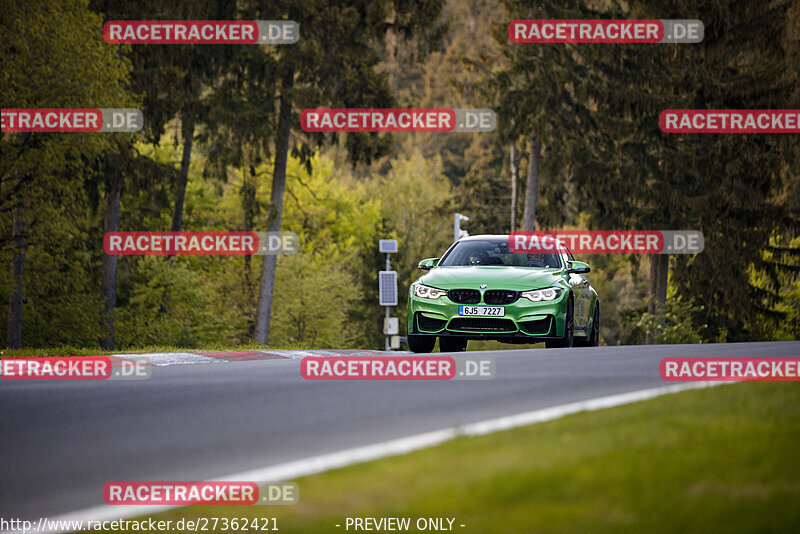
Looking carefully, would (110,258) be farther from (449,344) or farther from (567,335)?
(567,335)

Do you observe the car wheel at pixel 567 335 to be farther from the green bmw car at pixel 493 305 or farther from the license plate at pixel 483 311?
the license plate at pixel 483 311

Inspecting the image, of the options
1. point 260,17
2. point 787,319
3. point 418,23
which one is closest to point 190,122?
point 260,17

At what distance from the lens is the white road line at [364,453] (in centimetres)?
604

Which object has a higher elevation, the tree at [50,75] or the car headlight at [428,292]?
the tree at [50,75]

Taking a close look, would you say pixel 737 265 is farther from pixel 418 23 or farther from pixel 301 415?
pixel 301 415

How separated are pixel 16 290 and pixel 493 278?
17.9 meters

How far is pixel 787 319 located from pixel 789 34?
482 inches

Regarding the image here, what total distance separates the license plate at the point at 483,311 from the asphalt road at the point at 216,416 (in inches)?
95.2

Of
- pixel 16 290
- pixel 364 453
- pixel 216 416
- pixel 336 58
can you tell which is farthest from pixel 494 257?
pixel 336 58

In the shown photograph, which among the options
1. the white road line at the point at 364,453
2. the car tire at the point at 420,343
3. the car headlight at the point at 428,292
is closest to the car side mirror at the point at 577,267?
the car headlight at the point at 428,292

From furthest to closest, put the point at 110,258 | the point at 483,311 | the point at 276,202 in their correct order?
the point at 276,202
the point at 110,258
the point at 483,311

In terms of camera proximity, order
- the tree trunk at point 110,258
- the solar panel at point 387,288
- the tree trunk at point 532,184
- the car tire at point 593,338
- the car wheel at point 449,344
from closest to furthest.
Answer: the car wheel at point 449,344 < the car tire at point 593,338 < the tree trunk at point 110,258 < the solar panel at point 387,288 < the tree trunk at point 532,184

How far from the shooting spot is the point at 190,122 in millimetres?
35875

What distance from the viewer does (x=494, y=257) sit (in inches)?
666
